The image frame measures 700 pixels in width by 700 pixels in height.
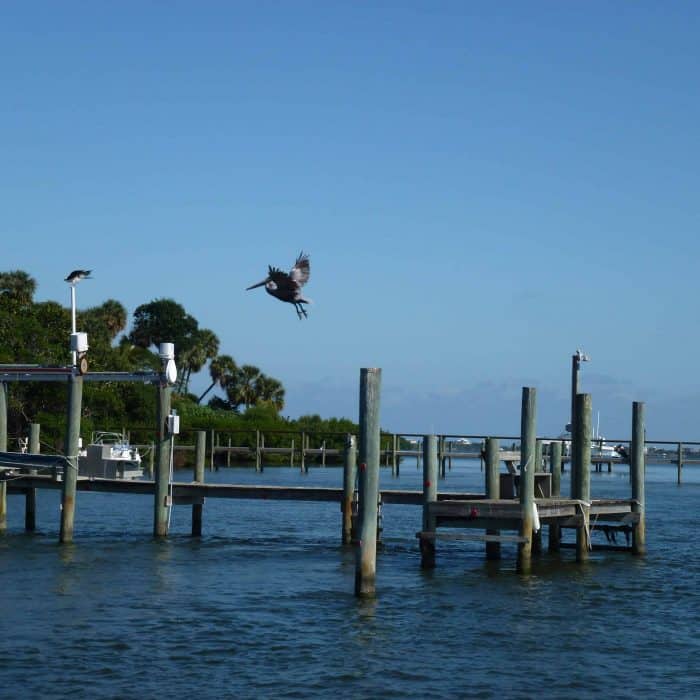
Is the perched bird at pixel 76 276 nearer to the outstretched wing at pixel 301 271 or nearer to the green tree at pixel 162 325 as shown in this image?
the outstretched wing at pixel 301 271

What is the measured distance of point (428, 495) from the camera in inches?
945

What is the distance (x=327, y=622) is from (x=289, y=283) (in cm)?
525

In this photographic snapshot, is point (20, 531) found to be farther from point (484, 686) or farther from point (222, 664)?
point (484, 686)

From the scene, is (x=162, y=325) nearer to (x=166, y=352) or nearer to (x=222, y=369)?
(x=222, y=369)

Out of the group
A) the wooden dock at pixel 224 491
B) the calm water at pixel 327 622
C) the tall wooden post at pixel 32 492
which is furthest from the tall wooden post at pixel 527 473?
the tall wooden post at pixel 32 492

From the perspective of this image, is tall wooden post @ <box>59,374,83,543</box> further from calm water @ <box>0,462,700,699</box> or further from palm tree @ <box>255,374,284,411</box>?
palm tree @ <box>255,374,284,411</box>

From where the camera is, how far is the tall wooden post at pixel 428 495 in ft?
78.0

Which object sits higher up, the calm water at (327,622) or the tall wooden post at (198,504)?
the tall wooden post at (198,504)

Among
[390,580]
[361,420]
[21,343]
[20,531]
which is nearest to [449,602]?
[390,580]

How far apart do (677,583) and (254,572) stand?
26.7 feet

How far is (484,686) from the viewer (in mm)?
15625

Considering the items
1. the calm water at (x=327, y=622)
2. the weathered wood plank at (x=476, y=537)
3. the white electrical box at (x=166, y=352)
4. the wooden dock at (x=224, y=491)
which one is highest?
the white electrical box at (x=166, y=352)

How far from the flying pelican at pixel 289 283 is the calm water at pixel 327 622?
15.7 feet

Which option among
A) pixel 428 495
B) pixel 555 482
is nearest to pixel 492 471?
pixel 428 495
